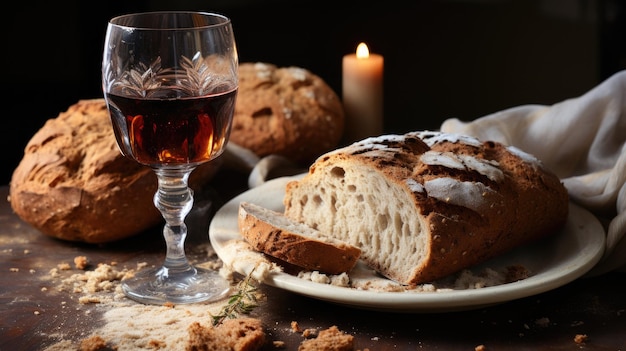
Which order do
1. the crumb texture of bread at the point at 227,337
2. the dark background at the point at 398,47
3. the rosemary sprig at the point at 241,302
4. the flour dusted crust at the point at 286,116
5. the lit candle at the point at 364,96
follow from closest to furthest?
the crumb texture of bread at the point at 227,337
the rosemary sprig at the point at 241,302
the flour dusted crust at the point at 286,116
the lit candle at the point at 364,96
the dark background at the point at 398,47

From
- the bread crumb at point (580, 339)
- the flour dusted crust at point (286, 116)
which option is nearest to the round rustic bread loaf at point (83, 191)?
the flour dusted crust at point (286, 116)

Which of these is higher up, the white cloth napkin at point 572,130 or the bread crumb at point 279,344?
the white cloth napkin at point 572,130

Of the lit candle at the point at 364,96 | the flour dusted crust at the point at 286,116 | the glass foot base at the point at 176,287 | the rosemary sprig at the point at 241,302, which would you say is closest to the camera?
the rosemary sprig at the point at 241,302

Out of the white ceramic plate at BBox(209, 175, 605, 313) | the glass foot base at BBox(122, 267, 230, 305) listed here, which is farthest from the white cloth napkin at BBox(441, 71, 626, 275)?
the glass foot base at BBox(122, 267, 230, 305)

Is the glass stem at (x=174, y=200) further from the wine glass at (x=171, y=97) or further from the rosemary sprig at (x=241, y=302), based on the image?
the rosemary sprig at (x=241, y=302)

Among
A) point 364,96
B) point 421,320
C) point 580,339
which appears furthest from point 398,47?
point 580,339

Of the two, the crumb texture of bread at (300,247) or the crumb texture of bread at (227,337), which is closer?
the crumb texture of bread at (227,337)

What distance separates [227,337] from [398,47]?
9.58 feet

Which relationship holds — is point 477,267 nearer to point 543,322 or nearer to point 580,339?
point 543,322

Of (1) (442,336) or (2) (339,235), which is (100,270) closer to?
(2) (339,235)

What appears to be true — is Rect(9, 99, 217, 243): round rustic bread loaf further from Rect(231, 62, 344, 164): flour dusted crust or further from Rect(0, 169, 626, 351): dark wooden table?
Rect(231, 62, 344, 164): flour dusted crust

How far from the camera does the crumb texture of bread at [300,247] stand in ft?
7.04

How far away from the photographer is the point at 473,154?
238 centimetres

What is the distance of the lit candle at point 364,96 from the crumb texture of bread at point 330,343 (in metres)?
1.78
